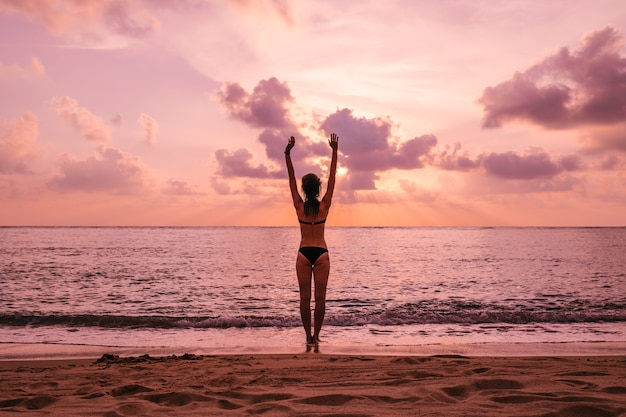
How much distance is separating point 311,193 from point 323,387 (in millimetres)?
3788

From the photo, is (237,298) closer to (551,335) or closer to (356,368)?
(551,335)

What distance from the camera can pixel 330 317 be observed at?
12977 mm

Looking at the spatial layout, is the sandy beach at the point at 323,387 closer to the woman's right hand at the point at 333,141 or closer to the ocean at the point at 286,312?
the ocean at the point at 286,312

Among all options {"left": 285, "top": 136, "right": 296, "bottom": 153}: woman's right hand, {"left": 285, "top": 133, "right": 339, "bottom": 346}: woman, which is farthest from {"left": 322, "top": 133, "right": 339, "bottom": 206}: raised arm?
{"left": 285, "top": 136, "right": 296, "bottom": 153}: woman's right hand

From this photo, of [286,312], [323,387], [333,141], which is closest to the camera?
[323,387]

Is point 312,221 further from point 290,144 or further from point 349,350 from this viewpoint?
point 349,350

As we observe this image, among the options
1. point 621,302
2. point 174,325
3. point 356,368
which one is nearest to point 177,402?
point 356,368

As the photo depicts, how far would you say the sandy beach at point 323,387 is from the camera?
13.4 feet

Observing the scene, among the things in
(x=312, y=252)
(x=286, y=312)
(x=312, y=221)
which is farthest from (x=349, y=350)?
(x=286, y=312)

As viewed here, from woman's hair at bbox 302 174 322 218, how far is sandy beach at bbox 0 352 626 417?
2.46m

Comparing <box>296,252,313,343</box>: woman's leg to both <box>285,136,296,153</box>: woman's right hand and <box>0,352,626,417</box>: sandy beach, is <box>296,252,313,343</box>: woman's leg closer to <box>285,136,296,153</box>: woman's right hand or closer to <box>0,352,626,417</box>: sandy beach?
<box>0,352,626,417</box>: sandy beach

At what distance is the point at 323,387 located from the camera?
4.99m

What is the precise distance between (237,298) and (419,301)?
22.0 feet

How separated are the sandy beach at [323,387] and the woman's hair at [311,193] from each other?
2.46m
